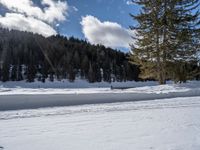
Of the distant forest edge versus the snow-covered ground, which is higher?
the distant forest edge

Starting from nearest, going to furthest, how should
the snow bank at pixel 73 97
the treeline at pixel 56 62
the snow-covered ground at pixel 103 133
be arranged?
the snow-covered ground at pixel 103 133
the snow bank at pixel 73 97
the treeline at pixel 56 62

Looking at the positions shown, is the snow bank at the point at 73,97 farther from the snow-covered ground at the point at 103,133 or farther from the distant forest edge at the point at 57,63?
the distant forest edge at the point at 57,63

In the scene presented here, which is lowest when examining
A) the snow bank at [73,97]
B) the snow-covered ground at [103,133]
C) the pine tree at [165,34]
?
the snow-covered ground at [103,133]

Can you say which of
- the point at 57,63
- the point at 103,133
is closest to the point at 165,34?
the point at 103,133

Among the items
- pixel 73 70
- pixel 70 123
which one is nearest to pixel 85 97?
pixel 70 123

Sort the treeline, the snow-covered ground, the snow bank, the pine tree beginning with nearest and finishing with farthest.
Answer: the snow-covered ground → the snow bank → the pine tree → the treeline

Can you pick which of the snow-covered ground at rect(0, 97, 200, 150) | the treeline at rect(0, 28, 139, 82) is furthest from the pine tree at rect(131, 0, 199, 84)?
the treeline at rect(0, 28, 139, 82)

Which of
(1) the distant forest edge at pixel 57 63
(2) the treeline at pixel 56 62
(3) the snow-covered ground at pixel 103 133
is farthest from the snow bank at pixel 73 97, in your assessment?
(1) the distant forest edge at pixel 57 63

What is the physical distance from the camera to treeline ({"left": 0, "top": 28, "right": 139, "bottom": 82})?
2881 inches

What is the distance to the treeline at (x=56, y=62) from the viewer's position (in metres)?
73.2

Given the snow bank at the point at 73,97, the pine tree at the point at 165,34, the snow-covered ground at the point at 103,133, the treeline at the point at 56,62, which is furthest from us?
the treeline at the point at 56,62

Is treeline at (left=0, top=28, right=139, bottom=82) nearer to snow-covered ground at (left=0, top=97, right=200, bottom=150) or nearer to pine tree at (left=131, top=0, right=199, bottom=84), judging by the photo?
pine tree at (left=131, top=0, right=199, bottom=84)

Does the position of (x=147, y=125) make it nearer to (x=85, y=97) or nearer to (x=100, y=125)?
(x=100, y=125)

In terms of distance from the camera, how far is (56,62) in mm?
78125
